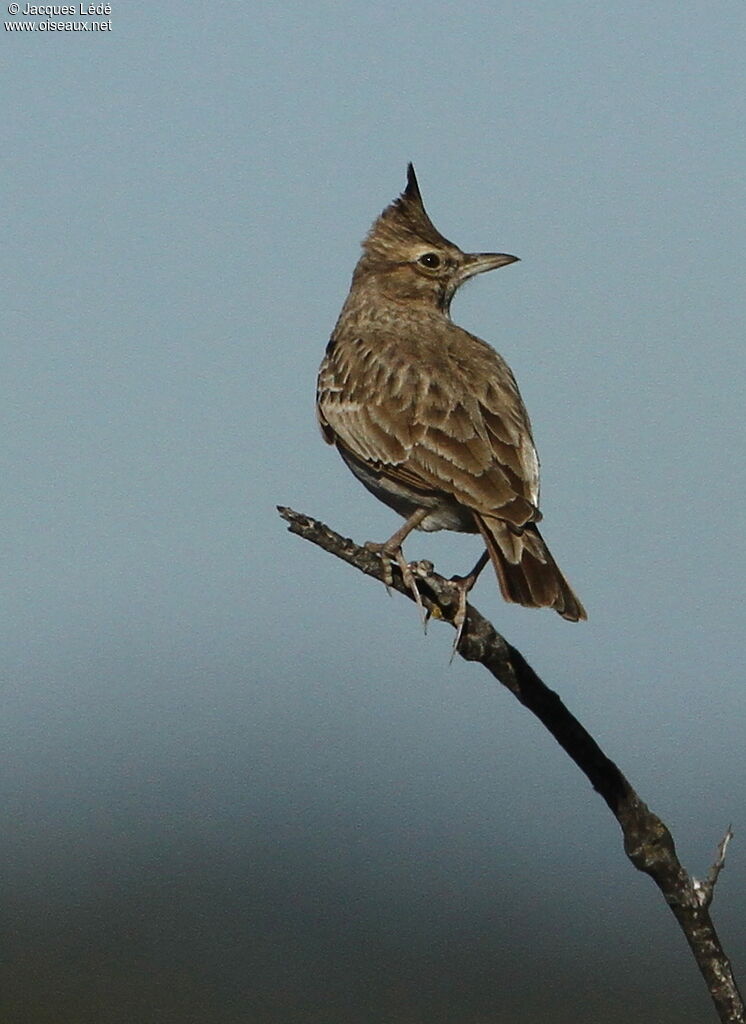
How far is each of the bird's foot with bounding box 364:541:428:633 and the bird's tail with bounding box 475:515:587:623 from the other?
399 millimetres

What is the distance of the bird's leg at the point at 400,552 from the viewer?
22.1 ft

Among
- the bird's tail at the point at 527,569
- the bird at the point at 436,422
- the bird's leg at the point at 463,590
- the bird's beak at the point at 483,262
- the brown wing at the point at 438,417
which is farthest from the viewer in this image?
the bird's beak at the point at 483,262

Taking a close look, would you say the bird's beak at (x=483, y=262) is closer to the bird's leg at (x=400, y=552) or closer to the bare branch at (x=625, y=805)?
the bird's leg at (x=400, y=552)

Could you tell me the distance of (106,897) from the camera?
35.6 meters

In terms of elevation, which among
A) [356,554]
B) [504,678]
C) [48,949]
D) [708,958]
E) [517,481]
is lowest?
[708,958]

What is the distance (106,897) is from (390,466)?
28.6 metres

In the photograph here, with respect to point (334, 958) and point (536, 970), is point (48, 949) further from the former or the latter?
point (536, 970)

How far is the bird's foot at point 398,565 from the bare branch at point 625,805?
0.56 metres

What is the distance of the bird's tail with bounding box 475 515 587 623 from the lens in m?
7.18

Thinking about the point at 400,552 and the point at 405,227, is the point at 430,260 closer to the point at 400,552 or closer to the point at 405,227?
the point at 405,227

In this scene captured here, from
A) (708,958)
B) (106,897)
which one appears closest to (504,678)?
(708,958)

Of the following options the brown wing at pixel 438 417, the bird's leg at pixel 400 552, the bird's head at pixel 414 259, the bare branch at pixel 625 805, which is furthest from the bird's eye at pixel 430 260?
the bare branch at pixel 625 805

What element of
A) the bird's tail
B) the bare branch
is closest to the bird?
the bird's tail

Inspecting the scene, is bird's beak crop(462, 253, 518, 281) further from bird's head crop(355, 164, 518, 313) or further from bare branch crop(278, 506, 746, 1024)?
bare branch crop(278, 506, 746, 1024)
